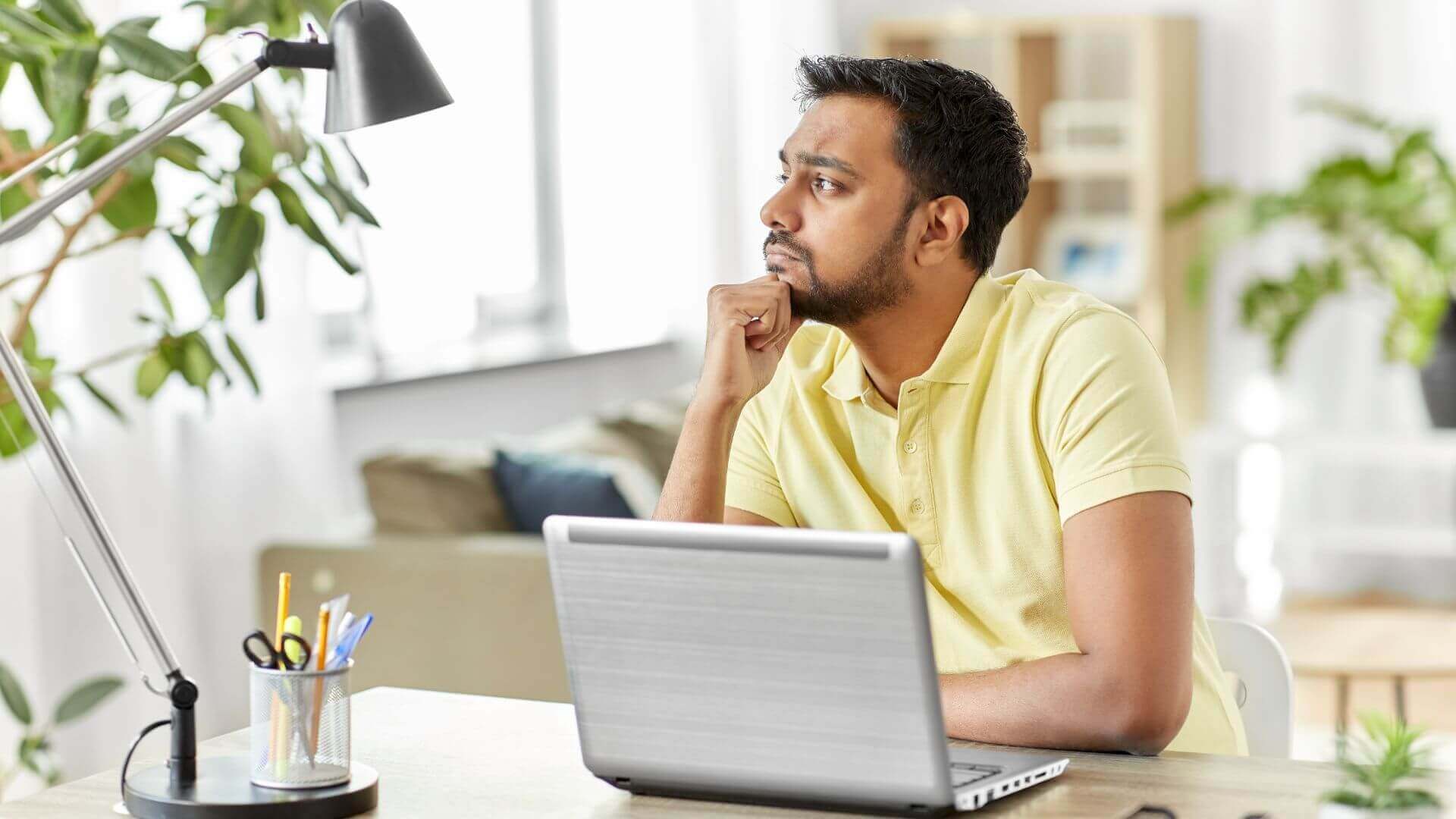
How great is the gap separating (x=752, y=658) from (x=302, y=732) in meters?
0.34

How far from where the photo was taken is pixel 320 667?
4.43 ft

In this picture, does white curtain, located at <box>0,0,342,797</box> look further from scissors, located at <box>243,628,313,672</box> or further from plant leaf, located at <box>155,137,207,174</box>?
scissors, located at <box>243,628,313,672</box>

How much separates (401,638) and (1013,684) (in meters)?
1.81

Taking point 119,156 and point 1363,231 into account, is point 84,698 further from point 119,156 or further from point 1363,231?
point 1363,231

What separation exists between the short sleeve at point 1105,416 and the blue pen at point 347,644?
2.07 feet

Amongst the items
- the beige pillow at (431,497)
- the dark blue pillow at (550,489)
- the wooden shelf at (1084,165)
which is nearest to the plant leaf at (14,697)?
the beige pillow at (431,497)

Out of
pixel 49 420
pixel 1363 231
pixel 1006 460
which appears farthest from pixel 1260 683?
pixel 1363 231

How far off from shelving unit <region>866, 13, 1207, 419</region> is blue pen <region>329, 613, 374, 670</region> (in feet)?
14.7

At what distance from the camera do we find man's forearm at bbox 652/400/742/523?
181cm

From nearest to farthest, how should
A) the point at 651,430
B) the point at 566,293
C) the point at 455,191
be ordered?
1. the point at 651,430
2. the point at 455,191
3. the point at 566,293

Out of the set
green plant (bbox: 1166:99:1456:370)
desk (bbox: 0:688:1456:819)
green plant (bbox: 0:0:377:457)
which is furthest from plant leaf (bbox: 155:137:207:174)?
green plant (bbox: 1166:99:1456:370)

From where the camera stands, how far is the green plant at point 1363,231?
4879mm

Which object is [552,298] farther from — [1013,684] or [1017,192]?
[1013,684]

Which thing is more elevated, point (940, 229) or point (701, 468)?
point (940, 229)
